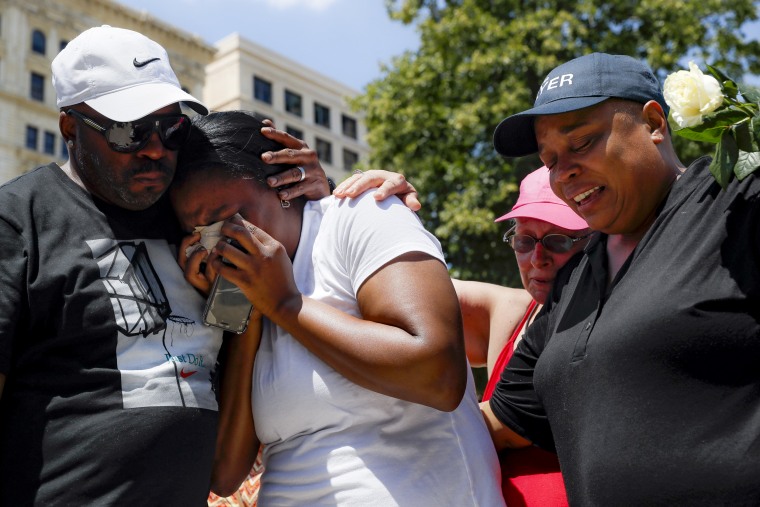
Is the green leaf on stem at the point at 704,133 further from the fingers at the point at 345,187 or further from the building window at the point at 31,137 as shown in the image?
the building window at the point at 31,137

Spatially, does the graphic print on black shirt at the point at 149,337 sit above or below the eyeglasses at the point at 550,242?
below

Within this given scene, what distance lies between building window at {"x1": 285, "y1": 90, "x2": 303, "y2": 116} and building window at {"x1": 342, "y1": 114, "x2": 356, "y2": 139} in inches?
148

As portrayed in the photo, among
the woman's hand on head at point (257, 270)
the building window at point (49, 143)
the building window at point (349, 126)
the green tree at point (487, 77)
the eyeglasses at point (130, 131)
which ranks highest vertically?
the building window at point (349, 126)

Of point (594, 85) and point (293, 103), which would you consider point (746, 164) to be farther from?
point (293, 103)

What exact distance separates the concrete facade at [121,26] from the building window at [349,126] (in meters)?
0.98

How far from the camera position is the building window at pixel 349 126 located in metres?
49.9

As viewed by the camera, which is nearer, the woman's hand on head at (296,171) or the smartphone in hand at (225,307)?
the smartphone in hand at (225,307)

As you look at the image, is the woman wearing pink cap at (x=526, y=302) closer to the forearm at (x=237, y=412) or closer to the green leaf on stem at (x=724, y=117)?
the forearm at (x=237, y=412)

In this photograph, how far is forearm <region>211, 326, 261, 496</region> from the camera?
2670 mm

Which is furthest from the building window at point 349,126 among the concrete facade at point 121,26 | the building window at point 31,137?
the building window at point 31,137

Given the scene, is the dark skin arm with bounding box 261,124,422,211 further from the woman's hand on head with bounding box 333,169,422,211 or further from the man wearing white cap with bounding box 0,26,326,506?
the man wearing white cap with bounding box 0,26,326,506

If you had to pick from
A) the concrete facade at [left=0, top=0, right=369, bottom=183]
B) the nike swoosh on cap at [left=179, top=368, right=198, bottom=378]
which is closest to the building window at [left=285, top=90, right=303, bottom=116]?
the concrete facade at [left=0, top=0, right=369, bottom=183]

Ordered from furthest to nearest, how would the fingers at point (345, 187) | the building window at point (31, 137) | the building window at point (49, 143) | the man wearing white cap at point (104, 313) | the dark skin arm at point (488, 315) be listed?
the building window at point (49, 143), the building window at point (31, 137), the dark skin arm at point (488, 315), the fingers at point (345, 187), the man wearing white cap at point (104, 313)

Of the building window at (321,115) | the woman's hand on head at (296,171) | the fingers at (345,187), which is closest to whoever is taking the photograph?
the fingers at (345,187)
